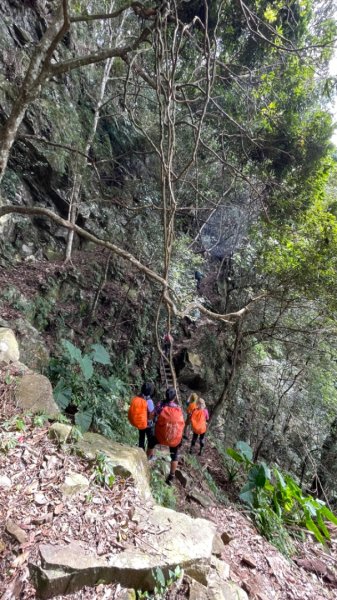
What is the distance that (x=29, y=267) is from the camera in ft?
26.4

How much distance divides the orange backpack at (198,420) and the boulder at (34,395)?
3745mm

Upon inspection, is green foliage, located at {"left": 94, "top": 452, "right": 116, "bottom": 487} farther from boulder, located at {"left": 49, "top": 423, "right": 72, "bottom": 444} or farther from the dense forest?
the dense forest

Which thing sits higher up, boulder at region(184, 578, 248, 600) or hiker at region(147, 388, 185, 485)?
hiker at region(147, 388, 185, 485)

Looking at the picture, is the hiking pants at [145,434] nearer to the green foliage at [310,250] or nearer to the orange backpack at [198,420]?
the orange backpack at [198,420]

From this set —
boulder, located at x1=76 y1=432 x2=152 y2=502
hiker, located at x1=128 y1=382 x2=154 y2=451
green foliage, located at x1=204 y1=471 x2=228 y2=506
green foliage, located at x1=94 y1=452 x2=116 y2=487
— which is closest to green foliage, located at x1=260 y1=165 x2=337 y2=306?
hiker, located at x1=128 y1=382 x2=154 y2=451

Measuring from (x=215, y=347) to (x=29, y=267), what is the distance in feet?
19.3

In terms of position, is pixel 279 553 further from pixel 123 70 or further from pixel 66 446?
pixel 123 70

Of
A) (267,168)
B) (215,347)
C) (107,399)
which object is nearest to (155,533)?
(107,399)

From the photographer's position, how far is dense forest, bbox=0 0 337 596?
6703 mm

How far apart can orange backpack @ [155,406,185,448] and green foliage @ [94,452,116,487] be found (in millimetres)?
1535

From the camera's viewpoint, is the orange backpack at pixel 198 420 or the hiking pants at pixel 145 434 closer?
the hiking pants at pixel 145 434

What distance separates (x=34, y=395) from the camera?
383 cm

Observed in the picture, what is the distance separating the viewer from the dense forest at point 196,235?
670 centimetres

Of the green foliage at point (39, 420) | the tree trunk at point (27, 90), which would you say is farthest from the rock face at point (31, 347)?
the tree trunk at point (27, 90)
